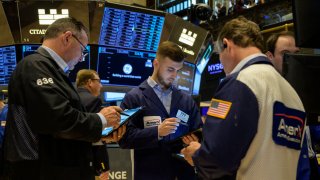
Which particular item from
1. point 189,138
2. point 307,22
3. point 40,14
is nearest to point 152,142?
point 189,138

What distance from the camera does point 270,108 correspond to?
6.28 ft

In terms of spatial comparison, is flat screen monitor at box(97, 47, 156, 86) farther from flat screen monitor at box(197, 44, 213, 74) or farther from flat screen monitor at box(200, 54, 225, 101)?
flat screen monitor at box(200, 54, 225, 101)

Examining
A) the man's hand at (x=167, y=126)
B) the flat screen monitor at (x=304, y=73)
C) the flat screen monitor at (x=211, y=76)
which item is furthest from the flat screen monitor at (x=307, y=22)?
the flat screen monitor at (x=211, y=76)

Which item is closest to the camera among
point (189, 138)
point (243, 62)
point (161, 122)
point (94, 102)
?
point (243, 62)

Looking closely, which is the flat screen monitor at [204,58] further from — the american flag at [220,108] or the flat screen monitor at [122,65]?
the american flag at [220,108]

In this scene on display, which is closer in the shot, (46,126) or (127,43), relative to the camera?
(46,126)

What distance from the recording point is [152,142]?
113 inches

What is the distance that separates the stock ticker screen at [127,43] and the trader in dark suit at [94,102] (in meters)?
1.33

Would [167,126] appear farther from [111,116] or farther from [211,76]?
[211,76]

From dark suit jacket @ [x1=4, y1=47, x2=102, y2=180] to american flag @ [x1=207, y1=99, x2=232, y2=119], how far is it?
2.71ft

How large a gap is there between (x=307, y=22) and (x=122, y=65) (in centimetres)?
388

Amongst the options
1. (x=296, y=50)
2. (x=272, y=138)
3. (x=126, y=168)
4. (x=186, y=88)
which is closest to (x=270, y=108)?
(x=272, y=138)

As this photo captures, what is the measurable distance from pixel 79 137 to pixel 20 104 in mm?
408

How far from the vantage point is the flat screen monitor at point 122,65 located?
6.00m
